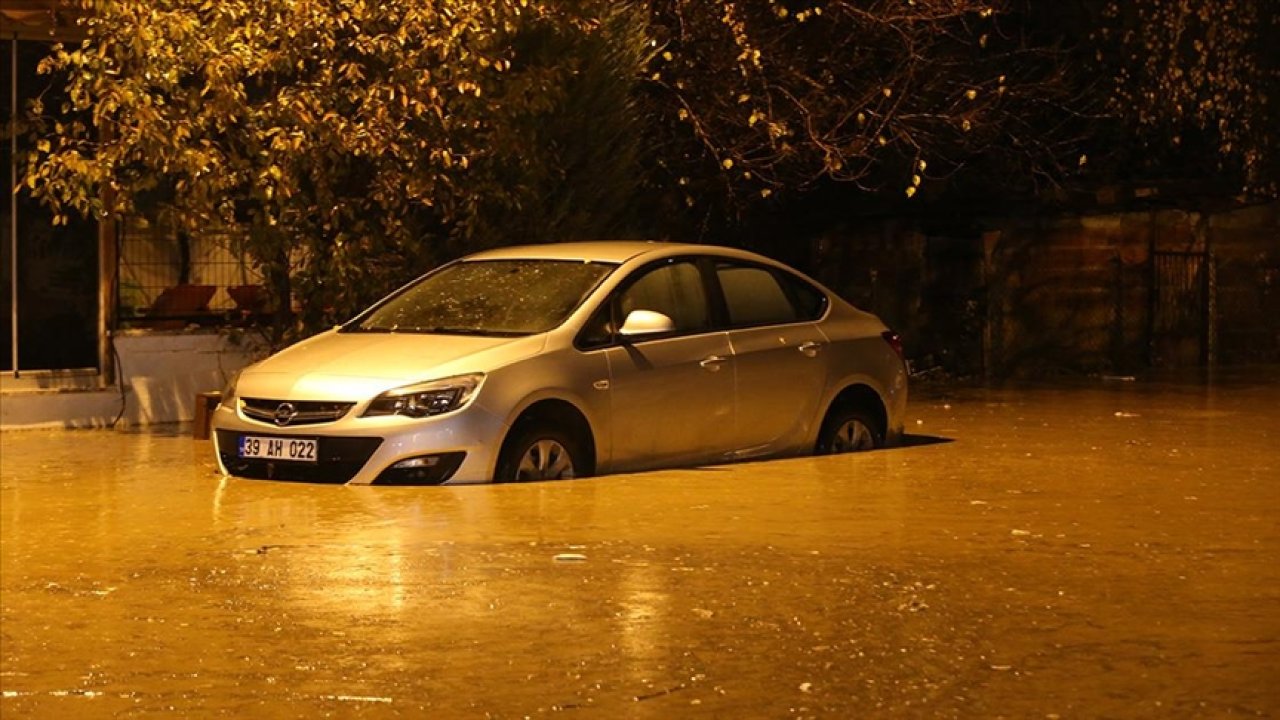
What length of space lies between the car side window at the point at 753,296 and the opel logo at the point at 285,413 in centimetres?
292

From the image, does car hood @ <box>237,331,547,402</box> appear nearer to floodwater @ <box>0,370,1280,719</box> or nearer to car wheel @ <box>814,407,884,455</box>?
floodwater @ <box>0,370,1280,719</box>

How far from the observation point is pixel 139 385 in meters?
20.2

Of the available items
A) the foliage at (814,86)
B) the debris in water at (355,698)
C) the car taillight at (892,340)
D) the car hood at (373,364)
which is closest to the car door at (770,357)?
the car taillight at (892,340)

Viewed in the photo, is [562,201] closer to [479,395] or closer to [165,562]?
[479,395]

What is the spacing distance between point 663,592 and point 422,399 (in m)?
3.51

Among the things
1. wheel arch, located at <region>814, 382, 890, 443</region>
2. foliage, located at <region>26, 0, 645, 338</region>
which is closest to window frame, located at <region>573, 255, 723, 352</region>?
wheel arch, located at <region>814, 382, 890, 443</region>

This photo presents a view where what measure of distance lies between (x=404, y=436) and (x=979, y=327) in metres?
13.6

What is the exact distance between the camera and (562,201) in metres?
20.5

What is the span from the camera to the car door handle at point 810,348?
1575cm

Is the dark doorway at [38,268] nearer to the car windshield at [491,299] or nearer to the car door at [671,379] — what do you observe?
the car windshield at [491,299]

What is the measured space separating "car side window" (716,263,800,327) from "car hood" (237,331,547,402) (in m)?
1.74

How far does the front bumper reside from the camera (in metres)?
13.7

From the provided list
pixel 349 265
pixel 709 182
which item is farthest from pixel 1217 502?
pixel 709 182

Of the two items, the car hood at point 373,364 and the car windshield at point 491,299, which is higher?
the car windshield at point 491,299
